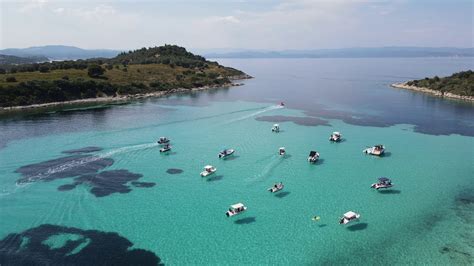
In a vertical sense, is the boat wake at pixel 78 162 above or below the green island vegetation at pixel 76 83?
below

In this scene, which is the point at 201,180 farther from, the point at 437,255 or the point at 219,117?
the point at 219,117

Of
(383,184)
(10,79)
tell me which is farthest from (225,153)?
(10,79)

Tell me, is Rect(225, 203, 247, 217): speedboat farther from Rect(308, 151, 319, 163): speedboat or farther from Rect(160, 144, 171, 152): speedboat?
Rect(160, 144, 171, 152): speedboat

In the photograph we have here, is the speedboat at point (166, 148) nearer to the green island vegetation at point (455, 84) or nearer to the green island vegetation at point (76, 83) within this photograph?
the green island vegetation at point (76, 83)

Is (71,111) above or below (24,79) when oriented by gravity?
below

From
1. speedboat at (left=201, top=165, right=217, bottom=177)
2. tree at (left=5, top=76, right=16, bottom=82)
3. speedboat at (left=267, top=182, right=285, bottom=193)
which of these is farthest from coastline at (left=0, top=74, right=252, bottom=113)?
speedboat at (left=267, top=182, right=285, bottom=193)

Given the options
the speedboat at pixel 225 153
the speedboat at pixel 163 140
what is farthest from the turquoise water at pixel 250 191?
the speedboat at pixel 163 140

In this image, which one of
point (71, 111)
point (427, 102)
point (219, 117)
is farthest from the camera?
point (427, 102)

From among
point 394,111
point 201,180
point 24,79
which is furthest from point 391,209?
point 24,79
